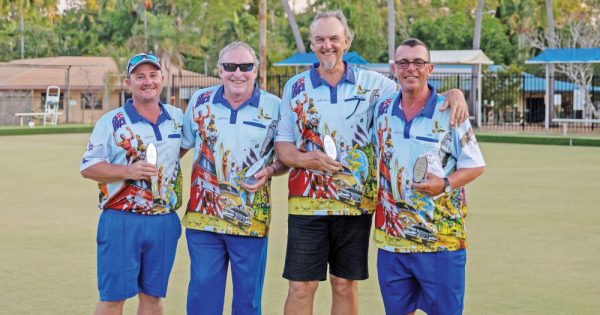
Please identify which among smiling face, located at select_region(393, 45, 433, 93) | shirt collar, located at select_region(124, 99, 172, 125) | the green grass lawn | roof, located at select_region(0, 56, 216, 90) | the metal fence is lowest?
the green grass lawn

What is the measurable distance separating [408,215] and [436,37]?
60.4 m

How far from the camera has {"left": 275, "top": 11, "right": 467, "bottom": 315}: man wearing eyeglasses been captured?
5.89 metres

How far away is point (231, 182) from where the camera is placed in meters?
5.94

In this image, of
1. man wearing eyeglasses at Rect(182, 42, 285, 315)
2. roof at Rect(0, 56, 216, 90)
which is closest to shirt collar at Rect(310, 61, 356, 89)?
man wearing eyeglasses at Rect(182, 42, 285, 315)

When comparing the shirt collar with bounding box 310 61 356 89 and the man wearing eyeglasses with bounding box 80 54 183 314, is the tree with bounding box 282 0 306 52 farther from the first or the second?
the man wearing eyeglasses with bounding box 80 54 183 314

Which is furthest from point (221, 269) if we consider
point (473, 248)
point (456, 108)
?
point (473, 248)

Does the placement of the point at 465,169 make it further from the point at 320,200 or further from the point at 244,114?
the point at 244,114

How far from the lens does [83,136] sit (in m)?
33.2

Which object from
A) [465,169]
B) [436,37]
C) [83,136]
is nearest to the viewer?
[465,169]

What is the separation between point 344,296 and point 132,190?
4.58 ft

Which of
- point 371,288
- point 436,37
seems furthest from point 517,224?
point 436,37

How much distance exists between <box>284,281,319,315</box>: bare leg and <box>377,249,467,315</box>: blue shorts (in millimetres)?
664

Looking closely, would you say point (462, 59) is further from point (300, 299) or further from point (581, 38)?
point (300, 299)

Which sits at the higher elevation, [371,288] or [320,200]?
[320,200]
